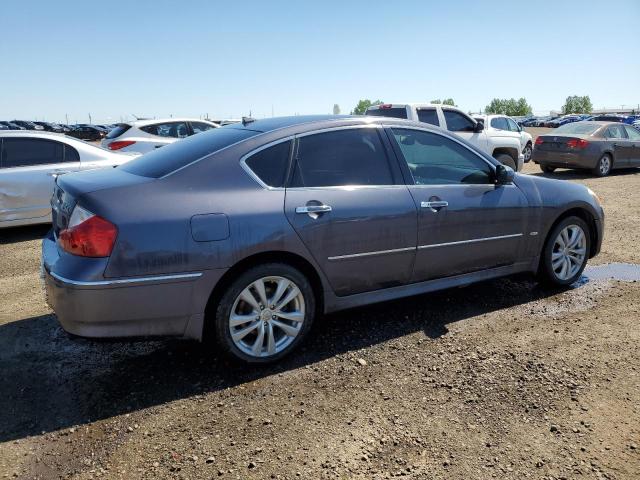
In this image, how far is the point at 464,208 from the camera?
410cm

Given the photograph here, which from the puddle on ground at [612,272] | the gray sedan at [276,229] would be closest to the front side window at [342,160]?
the gray sedan at [276,229]

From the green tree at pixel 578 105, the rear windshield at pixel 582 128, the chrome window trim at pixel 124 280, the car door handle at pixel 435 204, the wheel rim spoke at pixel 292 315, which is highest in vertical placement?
the green tree at pixel 578 105

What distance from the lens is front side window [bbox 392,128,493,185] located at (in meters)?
4.08

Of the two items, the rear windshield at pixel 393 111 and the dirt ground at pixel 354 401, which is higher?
the rear windshield at pixel 393 111

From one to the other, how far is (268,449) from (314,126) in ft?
7.28

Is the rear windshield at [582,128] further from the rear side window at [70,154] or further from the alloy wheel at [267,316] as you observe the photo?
the alloy wheel at [267,316]

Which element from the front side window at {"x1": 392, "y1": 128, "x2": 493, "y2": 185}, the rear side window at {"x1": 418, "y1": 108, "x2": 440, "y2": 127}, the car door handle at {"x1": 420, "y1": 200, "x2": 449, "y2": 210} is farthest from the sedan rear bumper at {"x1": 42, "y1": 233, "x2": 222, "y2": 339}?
the rear side window at {"x1": 418, "y1": 108, "x2": 440, "y2": 127}

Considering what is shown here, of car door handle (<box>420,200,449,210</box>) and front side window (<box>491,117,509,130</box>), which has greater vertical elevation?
front side window (<box>491,117,509,130</box>)

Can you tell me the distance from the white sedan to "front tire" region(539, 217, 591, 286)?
20.1ft

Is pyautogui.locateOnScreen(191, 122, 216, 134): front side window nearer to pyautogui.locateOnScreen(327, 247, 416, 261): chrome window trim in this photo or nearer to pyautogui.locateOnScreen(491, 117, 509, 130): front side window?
pyautogui.locateOnScreen(491, 117, 509, 130): front side window

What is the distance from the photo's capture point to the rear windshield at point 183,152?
3.39 m

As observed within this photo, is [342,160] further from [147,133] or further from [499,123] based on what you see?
[499,123]

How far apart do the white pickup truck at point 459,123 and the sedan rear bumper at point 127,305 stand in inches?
312

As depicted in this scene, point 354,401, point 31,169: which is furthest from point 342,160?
point 31,169
